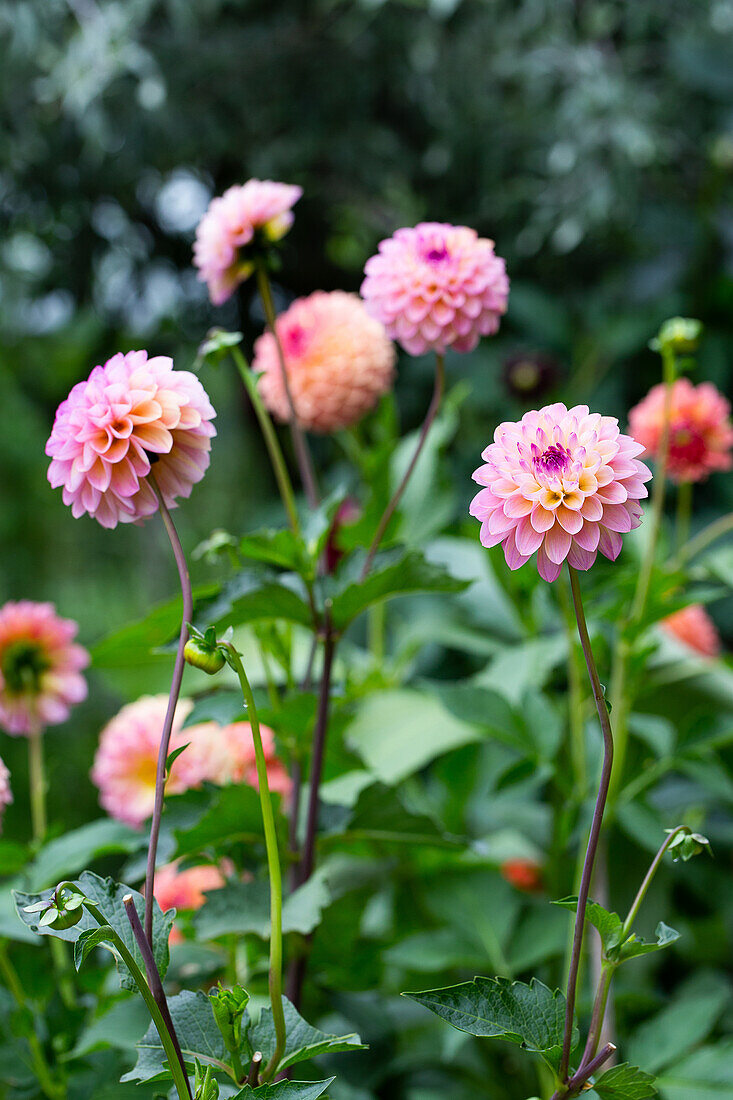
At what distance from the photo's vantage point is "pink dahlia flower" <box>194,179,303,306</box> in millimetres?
393

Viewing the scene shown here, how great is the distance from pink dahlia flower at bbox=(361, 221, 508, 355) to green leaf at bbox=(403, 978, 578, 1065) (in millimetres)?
238

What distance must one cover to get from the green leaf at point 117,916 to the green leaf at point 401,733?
220 mm

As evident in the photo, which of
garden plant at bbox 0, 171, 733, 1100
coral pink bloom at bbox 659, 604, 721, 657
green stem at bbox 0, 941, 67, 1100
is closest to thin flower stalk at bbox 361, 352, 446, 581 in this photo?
garden plant at bbox 0, 171, 733, 1100

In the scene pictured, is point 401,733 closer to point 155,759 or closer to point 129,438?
point 155,759

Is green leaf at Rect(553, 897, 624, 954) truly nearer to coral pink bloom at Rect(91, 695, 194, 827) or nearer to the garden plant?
the garden plant

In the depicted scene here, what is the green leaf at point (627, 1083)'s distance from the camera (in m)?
0.24

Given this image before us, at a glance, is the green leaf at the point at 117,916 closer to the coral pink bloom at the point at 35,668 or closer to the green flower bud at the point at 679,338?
the coral pink bloom at the point at 35,668

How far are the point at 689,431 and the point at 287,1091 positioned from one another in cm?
44

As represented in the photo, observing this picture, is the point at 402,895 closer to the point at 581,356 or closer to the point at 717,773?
the point at 717,773

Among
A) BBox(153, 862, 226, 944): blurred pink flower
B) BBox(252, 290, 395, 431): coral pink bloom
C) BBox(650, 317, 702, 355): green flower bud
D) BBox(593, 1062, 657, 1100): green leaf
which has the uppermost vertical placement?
BBox(252, 290, 395, 431): coral pink bloom

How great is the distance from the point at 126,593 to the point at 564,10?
1.01m

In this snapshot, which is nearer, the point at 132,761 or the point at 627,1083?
the point at 627,1083

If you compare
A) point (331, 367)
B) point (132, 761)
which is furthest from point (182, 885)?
point (331, 367)

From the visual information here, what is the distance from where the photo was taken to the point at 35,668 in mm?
455
